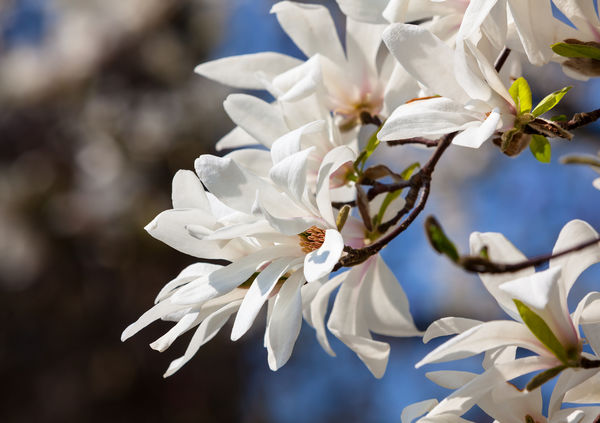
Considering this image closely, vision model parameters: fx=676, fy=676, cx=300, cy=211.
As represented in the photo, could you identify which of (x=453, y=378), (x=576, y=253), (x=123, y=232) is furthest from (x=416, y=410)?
(x=123, y=232)

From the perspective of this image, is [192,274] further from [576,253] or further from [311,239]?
[576,253]

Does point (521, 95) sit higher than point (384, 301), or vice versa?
point (521, 95)

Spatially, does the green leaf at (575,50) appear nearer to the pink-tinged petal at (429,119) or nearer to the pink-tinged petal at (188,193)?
the pink-tinged petal at (429,119)

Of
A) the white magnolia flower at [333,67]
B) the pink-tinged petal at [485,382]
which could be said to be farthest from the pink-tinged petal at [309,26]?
the pink-tinged petal at [485,382]

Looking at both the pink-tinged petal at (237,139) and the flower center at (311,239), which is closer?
the flower center at (311,239)

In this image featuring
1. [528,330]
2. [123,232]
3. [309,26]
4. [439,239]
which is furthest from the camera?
[123,232]

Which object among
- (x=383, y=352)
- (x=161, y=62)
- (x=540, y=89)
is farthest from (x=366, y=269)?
(x=161, y=62)

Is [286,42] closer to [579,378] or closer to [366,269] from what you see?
[366,269]
